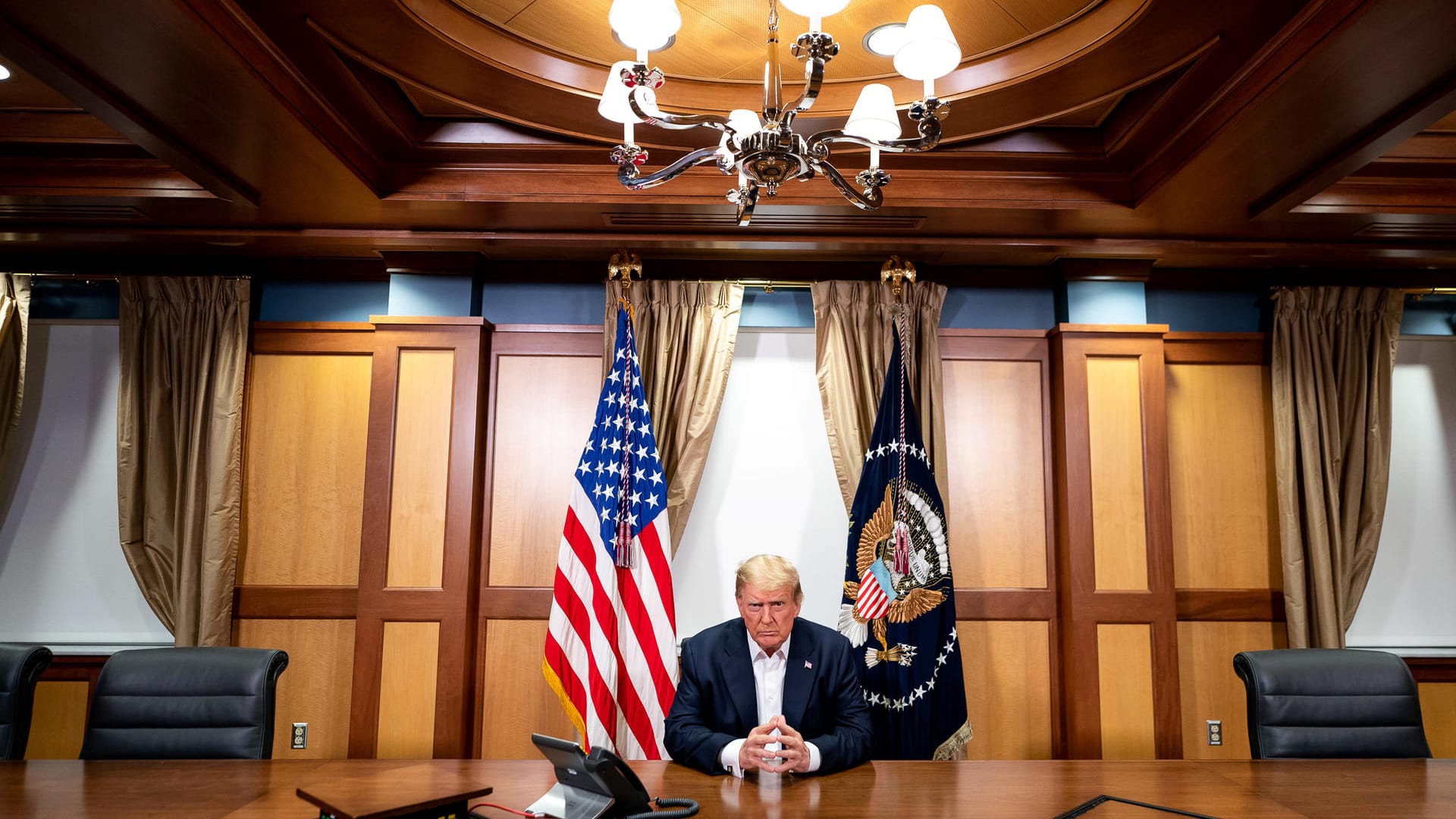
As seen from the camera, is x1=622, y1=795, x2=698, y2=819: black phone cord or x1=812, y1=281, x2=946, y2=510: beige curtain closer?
x1=622, y1=795, x2=698, y2=819: black phone cord

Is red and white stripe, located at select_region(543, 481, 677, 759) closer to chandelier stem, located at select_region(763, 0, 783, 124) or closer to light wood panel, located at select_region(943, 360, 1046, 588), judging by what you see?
light wood panel, located at select_region(943, 360, 1046, 588)

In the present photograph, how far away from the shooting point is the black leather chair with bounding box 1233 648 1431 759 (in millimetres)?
2848

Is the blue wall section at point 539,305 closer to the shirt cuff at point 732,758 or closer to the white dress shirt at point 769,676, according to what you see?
the white dress shirt at point 769,676

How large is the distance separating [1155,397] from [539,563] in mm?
2989

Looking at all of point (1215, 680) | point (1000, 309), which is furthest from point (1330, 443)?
point (1000, 309)

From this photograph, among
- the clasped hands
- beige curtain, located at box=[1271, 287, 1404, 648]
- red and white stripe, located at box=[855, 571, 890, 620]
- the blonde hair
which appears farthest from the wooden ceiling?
the clasped hands

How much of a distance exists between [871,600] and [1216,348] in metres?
2.20

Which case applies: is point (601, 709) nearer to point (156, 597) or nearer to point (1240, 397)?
point (156, 597)

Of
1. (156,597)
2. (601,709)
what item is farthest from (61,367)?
(601,709)

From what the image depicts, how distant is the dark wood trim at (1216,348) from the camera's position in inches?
178

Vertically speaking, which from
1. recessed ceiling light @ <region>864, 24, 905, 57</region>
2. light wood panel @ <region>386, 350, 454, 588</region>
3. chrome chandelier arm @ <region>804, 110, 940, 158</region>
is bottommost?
light wood panel @ <region>386, 350, 454, 588</region>

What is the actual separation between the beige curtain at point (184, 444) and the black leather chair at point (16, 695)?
4.79 feet

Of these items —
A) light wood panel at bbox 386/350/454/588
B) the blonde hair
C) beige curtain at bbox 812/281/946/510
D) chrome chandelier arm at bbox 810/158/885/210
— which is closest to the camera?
chrome chandelier arm at bbox 810/158/885/210

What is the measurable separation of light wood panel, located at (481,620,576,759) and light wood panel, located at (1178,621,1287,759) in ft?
9.37
